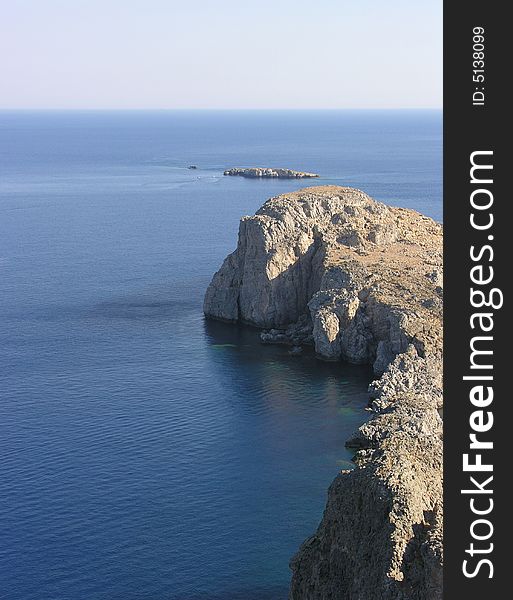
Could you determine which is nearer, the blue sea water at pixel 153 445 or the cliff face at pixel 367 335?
the cliff face at pixel 367 335

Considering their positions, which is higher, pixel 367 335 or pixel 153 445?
pixel 367 335

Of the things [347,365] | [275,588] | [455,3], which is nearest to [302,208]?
[347,365]

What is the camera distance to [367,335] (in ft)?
360

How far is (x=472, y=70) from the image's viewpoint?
23.4 metres

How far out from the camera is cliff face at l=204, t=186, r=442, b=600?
44000mm

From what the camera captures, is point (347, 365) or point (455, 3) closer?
point (455, 3)

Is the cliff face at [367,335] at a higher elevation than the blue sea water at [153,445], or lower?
higher

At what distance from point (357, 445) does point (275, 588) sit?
25826mm

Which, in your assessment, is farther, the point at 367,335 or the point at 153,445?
the point at 367,335

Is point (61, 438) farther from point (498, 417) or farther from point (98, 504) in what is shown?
point (498, 417)

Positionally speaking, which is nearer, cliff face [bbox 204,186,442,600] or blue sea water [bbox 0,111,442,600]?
cliff face [bbox 204,186,442,600]

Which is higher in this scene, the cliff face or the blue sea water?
the cliff face

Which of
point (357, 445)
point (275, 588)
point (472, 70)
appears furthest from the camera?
point (357, 445)

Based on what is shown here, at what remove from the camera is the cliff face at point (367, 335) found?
44000 millimetres
